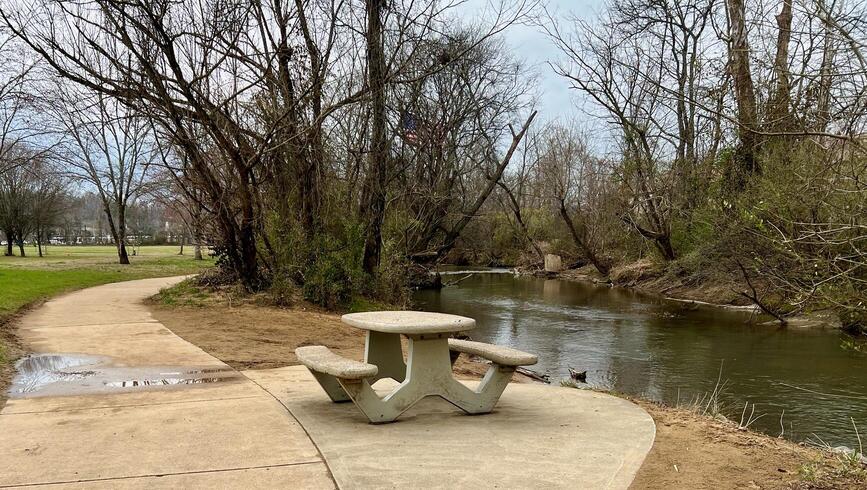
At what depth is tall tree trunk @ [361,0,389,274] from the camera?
13.8m

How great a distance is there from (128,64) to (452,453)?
378 inches

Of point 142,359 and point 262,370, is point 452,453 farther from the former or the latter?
point 142,359

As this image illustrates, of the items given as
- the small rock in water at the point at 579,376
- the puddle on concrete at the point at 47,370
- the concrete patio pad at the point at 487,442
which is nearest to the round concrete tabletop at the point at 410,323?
the concrete patio pad at the point at 487,442

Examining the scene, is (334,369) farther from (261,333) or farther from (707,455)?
(261,333)

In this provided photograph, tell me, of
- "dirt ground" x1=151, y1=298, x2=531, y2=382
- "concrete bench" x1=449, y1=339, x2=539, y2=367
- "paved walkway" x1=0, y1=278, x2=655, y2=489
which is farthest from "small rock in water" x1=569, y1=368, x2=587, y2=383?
"concrete bench" x1=449, y1=339, x2=539, y2=367

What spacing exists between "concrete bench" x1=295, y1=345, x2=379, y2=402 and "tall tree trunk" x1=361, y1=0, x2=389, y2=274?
940cm

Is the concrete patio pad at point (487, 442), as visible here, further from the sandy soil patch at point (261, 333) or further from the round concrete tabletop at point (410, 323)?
the sandy soil patch at point (261, 333)

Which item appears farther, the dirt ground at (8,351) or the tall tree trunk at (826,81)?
the dirt ground at (8,351)

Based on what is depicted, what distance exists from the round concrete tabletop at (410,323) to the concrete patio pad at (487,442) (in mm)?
728

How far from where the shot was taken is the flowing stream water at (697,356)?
7918 millimetres

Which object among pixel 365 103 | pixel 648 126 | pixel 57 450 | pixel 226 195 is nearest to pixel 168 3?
pixel 226 195

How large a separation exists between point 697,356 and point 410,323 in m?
8.77

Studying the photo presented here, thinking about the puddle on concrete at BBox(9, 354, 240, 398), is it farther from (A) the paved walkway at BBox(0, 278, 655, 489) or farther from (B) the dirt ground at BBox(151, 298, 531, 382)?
(B) the dirt ground at BBox(151, 298, 531, 382)

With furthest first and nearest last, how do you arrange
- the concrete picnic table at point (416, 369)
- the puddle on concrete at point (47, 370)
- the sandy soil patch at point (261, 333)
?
1. the sandy soil patch at point (261, 333)
2. the puddle on concrete at point (47, 370)
3. the concrete picnic table at point (416, 369)
